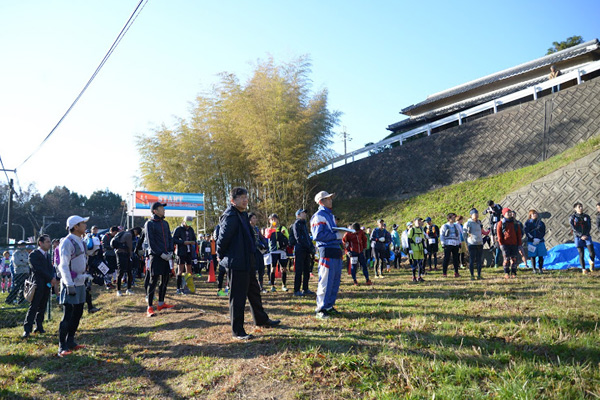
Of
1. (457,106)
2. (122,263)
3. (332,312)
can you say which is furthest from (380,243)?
(457,106)

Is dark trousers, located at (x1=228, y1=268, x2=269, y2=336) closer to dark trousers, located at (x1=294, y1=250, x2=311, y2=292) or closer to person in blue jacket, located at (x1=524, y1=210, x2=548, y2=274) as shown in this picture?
dark trousers, located at (x1=294, y1=250, x2=311, y2=292)

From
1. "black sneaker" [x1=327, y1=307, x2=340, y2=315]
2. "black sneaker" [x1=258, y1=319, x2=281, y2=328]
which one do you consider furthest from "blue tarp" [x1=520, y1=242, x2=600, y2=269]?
"black sneaker" [x1=258, y1=319, x2=281, y2=328]

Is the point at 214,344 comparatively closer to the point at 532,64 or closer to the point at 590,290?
the point at 590,290

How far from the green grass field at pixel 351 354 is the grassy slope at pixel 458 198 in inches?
360

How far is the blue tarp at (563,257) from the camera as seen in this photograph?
31.7ft

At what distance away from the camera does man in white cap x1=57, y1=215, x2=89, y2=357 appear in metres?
4.62

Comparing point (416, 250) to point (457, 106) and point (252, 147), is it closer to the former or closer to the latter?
point (252, 147)

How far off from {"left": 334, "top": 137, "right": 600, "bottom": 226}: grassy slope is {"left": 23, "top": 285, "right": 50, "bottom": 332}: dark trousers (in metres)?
11.4

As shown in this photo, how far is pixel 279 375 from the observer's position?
3303 mm

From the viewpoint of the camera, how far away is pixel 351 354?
347 cm

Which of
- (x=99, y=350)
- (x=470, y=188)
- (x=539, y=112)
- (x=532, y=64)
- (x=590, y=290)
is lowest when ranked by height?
(x=99, y=350)

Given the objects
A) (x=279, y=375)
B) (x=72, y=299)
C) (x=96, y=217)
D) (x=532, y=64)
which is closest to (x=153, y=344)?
(x=72, y=299)

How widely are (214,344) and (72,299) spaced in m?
1.89

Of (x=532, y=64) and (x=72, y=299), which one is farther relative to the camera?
(x=532, y=64)
